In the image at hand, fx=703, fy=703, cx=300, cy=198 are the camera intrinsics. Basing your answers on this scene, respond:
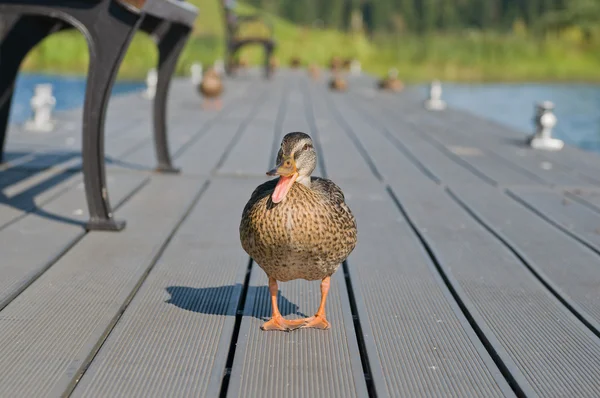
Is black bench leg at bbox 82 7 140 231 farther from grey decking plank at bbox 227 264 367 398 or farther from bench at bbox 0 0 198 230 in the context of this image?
grey decking plank at bbox 227 264 367 398

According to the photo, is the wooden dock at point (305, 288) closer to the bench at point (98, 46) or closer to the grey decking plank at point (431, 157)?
the grey decking plank at point (431, 157)

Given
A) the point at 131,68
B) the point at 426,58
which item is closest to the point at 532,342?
the point at 131,68

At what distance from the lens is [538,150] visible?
6.91 meters

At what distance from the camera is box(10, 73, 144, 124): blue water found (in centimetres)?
1167

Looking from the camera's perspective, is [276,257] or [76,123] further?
[76,123]

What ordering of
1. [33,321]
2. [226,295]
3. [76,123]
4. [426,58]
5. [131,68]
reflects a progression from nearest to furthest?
[33,321], [226,295], [76,123], [131,68], [426,58]

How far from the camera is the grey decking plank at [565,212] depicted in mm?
3824

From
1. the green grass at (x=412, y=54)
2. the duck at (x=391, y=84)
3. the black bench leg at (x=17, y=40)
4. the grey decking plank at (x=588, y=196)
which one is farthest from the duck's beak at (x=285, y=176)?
the green grass at (x=412, y=54)

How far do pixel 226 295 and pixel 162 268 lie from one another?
44 cm

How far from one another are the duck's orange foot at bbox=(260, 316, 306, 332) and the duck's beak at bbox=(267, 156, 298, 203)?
1.45ft

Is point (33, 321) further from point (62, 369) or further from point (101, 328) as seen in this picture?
point (62, 369)

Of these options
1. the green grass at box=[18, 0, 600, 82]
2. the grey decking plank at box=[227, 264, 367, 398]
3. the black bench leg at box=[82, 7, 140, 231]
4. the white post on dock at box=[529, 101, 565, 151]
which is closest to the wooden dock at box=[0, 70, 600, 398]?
the grey decking plank at box=[227, 264, 367, 398]

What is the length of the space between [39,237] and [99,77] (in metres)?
0.83

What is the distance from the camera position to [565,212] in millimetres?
4301
